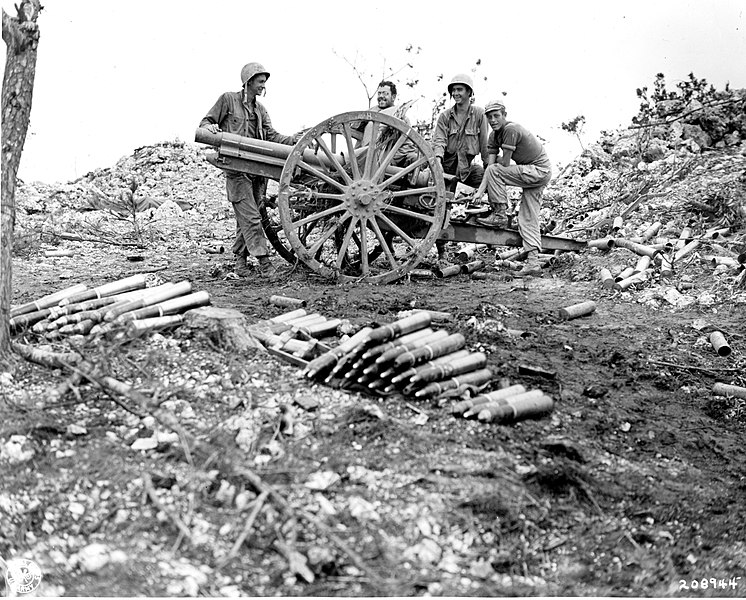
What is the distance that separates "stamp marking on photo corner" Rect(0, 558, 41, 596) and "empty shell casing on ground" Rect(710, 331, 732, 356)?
18.6ft

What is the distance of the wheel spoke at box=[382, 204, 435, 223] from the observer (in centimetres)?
885

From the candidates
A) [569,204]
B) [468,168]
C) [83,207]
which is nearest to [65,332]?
[468,168]

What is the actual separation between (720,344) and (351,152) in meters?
3.70

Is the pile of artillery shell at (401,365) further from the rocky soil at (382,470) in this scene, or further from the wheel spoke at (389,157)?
the wheel spoke at (389,157)

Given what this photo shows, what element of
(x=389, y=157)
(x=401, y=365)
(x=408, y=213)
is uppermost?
(x=389, y=157)

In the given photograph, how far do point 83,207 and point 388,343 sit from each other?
31.3 ft

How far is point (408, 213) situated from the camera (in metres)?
8.91

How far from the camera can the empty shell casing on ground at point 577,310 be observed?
8.34 meters

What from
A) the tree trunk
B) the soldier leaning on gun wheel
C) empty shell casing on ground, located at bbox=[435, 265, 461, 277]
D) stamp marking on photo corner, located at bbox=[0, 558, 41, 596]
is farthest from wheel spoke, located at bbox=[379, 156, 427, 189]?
stamp marking on photo corner, located at bbox=[0, 558, 41, 596]

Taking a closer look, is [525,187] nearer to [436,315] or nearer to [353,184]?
[353,184]

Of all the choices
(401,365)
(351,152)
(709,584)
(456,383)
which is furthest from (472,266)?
(709,584)

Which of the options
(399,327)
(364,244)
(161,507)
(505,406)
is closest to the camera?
(161,507)

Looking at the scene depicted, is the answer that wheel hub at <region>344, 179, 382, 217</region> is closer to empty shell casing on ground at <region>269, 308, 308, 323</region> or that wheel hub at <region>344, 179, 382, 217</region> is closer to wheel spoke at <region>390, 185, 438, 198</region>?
wheel spoke at <region>390, 185, 438, 198</region>

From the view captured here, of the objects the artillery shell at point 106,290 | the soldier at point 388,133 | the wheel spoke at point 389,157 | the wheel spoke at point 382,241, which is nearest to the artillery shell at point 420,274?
the wheel spoke at point 382,241
